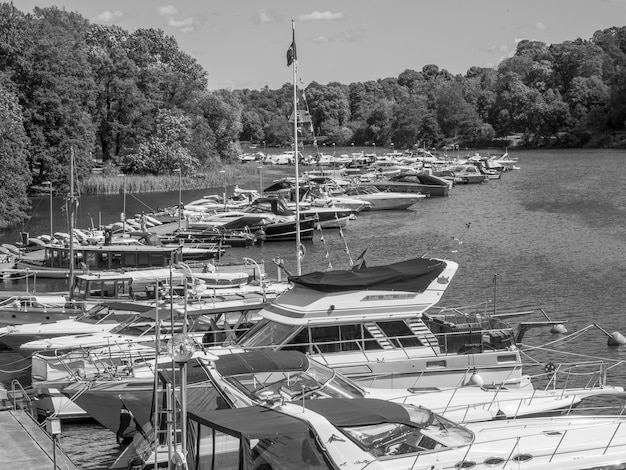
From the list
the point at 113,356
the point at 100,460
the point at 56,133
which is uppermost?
the point at 56,133

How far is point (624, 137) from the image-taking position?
465 feet

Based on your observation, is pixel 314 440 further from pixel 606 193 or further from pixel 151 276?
pixel 606 193

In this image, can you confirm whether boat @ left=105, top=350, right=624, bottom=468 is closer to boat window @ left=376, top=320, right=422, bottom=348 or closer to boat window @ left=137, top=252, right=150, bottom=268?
boat window @ left=376, top=320, right=422, bottom=348

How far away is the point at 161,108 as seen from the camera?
100 metres

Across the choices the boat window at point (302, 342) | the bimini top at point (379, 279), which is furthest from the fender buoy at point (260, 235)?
the boat window at point (302, 342)

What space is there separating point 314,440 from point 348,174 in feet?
310

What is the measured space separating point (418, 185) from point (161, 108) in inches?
1159

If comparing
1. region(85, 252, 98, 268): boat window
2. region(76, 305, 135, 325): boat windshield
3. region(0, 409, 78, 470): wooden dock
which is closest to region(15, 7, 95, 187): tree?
region(85, 252, 98, 268): boat window

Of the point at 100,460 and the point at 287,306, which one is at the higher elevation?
the point at 287,306

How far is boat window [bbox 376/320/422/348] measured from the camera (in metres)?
23.6

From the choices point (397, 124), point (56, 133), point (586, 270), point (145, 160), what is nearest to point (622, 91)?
point (397, 124)

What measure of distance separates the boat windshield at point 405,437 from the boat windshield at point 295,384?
1999 millimetres

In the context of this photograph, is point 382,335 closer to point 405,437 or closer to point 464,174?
point 405,437

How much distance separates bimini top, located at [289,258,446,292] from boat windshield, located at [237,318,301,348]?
48.8 inches
